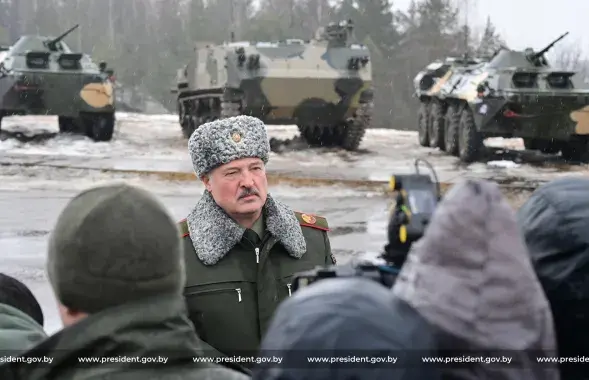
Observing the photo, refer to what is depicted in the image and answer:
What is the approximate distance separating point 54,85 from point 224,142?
1585cm

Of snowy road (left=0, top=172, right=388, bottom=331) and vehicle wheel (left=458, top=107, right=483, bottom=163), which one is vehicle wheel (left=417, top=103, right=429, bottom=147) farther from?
snowy road (left=0, top=172, right=388, bottom=331)

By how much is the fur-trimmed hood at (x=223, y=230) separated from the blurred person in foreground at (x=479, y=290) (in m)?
1.58

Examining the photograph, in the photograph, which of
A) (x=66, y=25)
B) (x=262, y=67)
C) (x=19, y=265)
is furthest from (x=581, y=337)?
(x=66, y=25)

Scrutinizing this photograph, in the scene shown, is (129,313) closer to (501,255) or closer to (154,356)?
(154,356)

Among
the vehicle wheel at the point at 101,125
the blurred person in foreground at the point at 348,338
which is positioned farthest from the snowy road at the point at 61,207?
the vehicle wheel at the point at 101,125

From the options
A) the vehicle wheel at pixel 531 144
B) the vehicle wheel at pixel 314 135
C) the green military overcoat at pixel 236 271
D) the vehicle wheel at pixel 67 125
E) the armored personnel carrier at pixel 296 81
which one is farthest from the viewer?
the vehicle wheel at pixel 67 125

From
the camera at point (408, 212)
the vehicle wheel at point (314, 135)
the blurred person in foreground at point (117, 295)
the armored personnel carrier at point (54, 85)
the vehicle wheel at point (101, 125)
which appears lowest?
the vehicle wheel at point (314, 135)

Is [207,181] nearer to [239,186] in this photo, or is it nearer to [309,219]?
[239,186]

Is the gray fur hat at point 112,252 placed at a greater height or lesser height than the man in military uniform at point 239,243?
greater

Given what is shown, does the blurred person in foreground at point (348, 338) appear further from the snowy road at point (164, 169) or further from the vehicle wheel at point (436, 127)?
the vehicle wheel at point (436, 127)

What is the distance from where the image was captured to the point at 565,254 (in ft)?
5.24

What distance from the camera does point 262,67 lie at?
57.3 feet

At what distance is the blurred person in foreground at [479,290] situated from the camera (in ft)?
4.29

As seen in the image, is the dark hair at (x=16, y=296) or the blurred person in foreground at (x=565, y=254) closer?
the blurred person in foreground at (x=565, y=254)
